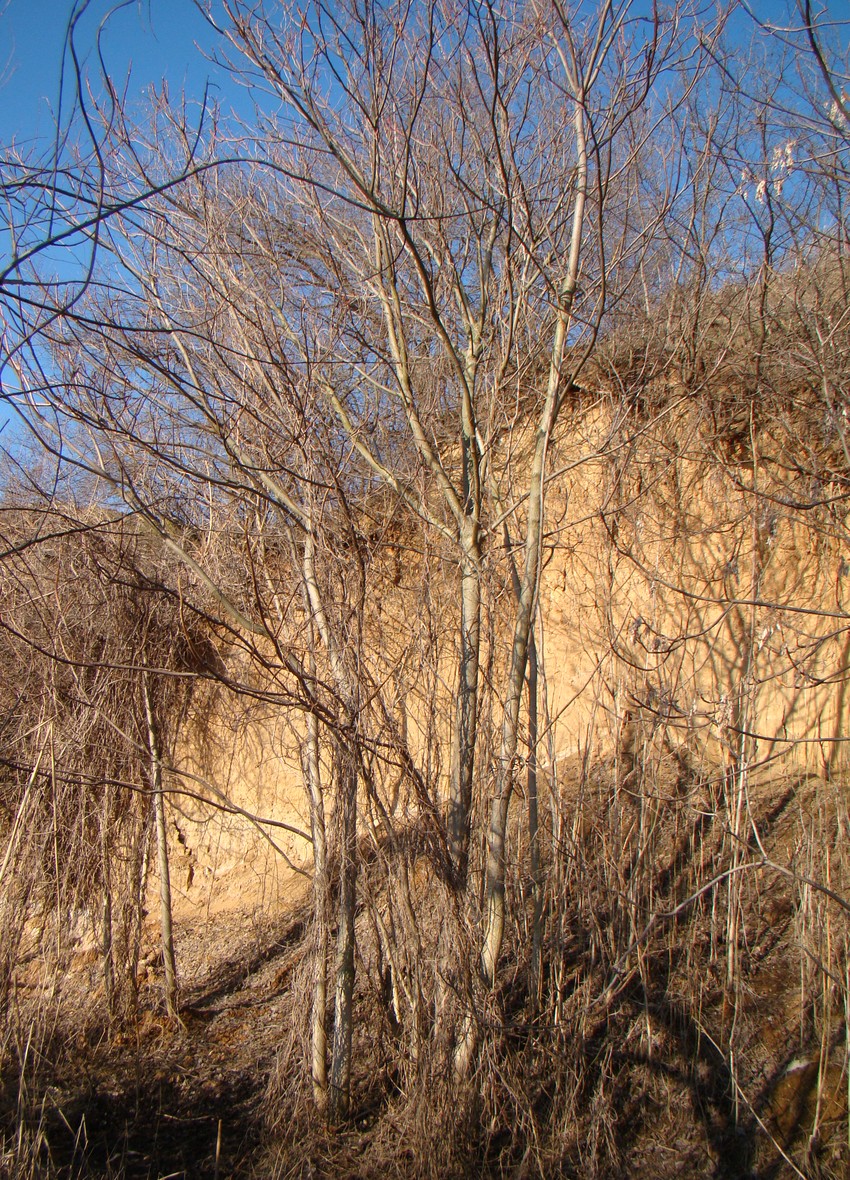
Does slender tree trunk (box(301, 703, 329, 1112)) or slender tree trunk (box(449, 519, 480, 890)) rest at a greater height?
slender tree trunk (box(449, 519, 480, 890))

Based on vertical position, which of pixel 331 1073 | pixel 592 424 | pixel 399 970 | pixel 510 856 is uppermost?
pixel 592 424

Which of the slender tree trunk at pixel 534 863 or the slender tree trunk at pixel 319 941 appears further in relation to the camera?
the slender tree trunk at pixel 319 941

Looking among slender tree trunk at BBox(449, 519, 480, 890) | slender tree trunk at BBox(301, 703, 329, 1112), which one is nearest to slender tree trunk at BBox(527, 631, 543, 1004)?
slender tree trunk at BBox(449, 519, 480, 890)

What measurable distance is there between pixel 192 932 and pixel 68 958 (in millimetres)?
3159

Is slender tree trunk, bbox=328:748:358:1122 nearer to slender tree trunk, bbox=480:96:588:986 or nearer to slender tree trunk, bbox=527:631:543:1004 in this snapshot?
slender tree trunk, bbox=480:96:588:986

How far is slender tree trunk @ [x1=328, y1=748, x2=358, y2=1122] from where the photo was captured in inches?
146

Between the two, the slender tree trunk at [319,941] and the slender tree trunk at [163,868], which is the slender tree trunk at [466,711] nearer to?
the slender tree trunk at [319,941]

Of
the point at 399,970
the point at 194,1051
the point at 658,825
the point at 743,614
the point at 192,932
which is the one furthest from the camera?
the point at 192,932

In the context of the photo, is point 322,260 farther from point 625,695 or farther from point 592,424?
point 625,695

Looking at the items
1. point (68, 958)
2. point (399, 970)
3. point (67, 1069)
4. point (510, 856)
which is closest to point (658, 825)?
point (510, 856)

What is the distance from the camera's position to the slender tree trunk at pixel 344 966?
3.72 meters

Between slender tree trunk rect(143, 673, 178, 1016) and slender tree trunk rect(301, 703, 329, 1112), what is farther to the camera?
slender tree trunk rect(143, 673, 178, 1016)

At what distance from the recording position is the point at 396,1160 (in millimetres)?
3475

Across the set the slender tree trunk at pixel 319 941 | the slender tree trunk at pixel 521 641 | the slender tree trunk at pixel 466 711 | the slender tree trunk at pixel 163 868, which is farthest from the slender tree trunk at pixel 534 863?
the slender tree trunk at pixel 163 868
